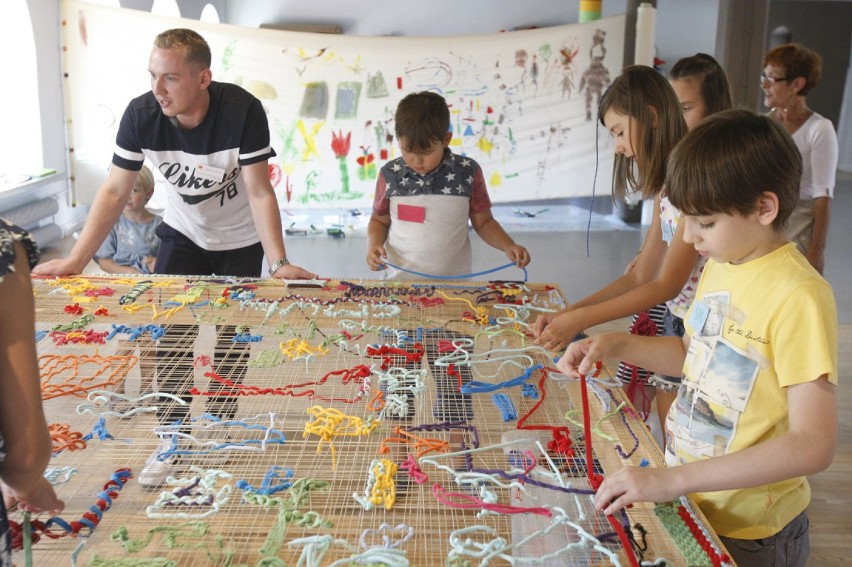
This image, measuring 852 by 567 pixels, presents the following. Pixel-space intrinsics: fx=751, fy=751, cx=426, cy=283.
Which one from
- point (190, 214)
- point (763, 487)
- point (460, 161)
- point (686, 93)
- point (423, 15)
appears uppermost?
point (423, 15)

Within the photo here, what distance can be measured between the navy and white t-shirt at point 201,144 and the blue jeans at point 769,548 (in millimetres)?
1728

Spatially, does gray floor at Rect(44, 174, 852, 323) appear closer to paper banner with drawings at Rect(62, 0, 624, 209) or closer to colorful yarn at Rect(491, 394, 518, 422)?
paper banner with drawings at Rect(62, 0, 624, 209)

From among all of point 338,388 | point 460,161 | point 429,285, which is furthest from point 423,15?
point 338,388

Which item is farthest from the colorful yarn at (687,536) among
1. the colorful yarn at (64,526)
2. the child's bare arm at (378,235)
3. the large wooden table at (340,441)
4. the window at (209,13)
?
the window at (209,13)

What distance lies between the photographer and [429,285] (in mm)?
2135

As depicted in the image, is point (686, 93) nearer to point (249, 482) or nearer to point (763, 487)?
point (763, 487)

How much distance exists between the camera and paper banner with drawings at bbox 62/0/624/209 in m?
5.26

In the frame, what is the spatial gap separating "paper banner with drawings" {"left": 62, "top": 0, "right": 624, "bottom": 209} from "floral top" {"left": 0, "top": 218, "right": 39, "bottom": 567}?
4725 millimetres

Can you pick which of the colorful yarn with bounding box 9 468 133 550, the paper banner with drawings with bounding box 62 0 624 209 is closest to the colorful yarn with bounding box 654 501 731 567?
the colorful yarn with bounding box 9 468 133 550

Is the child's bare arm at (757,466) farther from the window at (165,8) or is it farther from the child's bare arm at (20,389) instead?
the window at (165,8)

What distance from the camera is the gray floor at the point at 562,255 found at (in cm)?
511

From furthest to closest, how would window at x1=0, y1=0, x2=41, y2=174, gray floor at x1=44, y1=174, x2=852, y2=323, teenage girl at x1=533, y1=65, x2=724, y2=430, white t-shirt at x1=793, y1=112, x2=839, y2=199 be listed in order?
gray floor at x1=44, y1=174, x2=852, y2=323 < window at x1=0, y1=0, x2=41, y2=174 < white t-shirt at x1=793, y1=112, x2=839, y2=199 < teenage girl at x1=533, y1=65, x2=724, y2=430

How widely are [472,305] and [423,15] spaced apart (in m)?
7.11

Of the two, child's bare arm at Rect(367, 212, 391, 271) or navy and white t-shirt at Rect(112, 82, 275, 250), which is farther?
child's bare arm at Rect(367, 212, 391, 271)
